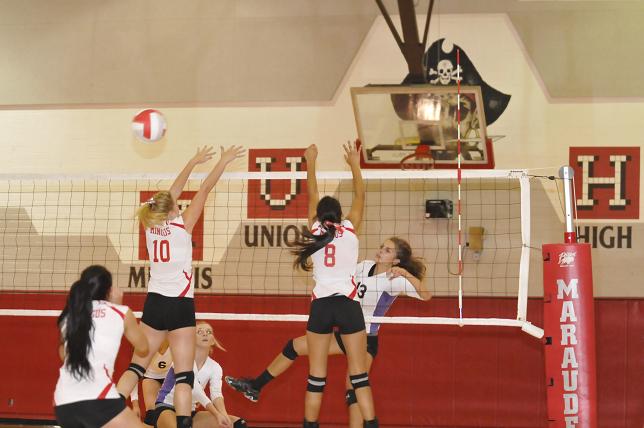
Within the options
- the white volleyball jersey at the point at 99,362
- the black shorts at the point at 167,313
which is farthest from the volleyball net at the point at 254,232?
the white volleyball jersey at the point at 99,362

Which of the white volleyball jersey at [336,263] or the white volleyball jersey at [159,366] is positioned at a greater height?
the white volleyball jersey at [336,263]

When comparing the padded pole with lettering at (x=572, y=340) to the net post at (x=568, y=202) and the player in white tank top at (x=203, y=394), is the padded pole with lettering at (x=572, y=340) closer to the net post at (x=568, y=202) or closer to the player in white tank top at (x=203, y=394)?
the net post at (x=568, y=202)

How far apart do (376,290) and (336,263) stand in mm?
1100

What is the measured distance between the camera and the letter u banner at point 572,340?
7.52m

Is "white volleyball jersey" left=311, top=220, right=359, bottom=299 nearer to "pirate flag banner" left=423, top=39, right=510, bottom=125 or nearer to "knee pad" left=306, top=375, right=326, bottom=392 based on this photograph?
"knee pad" left=306, top=375, right=326, bottom=392

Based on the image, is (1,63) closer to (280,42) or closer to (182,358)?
(280,42)

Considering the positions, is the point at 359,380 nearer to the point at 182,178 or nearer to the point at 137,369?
the point at 137,369

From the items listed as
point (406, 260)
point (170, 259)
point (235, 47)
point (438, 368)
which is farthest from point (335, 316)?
point (235, 47)

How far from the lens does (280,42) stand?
34.9 ft

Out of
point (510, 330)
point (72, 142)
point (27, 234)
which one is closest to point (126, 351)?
point (27, 234)

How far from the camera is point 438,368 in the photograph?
33.1 ft

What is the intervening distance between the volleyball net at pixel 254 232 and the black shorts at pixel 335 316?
9.82 ft

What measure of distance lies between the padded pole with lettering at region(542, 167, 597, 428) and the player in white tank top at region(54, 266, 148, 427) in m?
3.85

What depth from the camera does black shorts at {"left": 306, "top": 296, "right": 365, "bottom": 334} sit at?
7.06 meters
